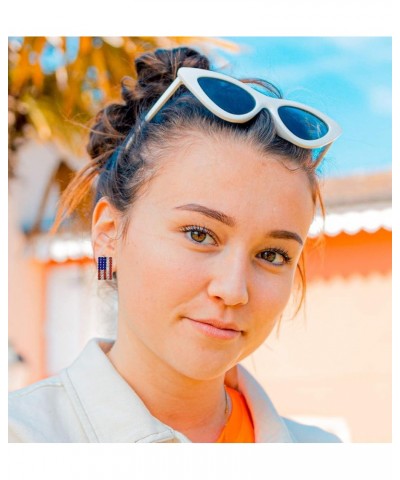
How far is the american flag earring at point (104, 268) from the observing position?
1.76 meters

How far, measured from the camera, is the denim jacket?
1.53 m

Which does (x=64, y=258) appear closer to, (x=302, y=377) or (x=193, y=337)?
(x=302, y=377)

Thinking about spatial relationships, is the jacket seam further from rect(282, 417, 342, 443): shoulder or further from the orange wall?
the orange wall

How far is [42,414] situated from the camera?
154 centimetres

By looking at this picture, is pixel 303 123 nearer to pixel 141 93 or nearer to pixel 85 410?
pixel 141 93

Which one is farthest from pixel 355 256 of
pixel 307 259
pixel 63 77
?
pixel 63 77

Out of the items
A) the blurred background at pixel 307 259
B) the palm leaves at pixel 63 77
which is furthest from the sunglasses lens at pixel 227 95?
the palm leaves at pixel 63 77

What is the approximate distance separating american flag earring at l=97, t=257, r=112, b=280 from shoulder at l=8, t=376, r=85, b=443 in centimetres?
29

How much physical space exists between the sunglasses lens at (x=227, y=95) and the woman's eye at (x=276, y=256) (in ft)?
1.09

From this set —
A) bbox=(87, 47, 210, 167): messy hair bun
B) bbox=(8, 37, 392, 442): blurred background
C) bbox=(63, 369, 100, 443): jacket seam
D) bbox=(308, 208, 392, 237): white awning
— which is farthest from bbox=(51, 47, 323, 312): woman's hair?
bbox=(308, 208, 392, 237): white awning

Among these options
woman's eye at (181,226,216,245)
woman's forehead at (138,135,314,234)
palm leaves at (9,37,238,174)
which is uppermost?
palm leaves at (9,37,238,174)
